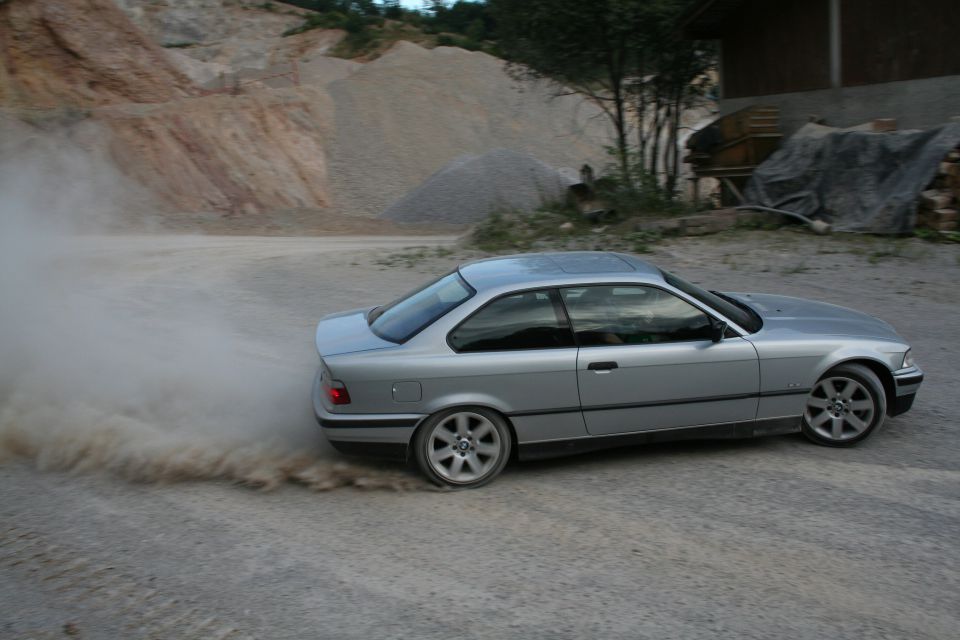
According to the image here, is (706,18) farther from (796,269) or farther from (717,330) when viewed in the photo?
(717,330)

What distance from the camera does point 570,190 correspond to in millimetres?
18375

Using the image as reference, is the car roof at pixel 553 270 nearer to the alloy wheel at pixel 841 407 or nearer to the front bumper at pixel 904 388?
the alloy wheel at pixel 841 407

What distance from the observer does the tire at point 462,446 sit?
524cm

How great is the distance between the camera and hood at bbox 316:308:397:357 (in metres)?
5.45

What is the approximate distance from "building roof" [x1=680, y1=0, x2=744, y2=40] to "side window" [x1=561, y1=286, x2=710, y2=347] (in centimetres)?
1451

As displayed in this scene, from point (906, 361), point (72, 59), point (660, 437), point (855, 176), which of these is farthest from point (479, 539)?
point (72, 59)

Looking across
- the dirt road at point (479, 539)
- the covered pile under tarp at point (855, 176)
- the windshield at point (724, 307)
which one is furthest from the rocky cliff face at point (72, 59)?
the windshield at point (724, 307)

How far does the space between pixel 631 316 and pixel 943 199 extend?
973 cm

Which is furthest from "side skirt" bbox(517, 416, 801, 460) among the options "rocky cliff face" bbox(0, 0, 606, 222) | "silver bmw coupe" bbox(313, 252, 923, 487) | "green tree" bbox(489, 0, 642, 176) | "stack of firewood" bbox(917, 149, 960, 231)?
"rocky cliff face" bbox(0, 0, 606, 222)

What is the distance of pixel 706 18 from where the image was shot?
1898 cm

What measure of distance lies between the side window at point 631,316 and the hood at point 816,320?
24.7 inches

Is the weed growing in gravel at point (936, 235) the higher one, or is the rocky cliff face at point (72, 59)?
the rocky cliff face at point (72, 59)

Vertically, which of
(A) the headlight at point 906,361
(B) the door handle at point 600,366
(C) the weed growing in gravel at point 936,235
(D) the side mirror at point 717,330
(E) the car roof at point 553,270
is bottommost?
(C) the weed growing in gravel at point 936,235

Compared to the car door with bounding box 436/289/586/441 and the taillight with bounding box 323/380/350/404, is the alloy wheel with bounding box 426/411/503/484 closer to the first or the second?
the car door with bounding box 436/289/586/441
